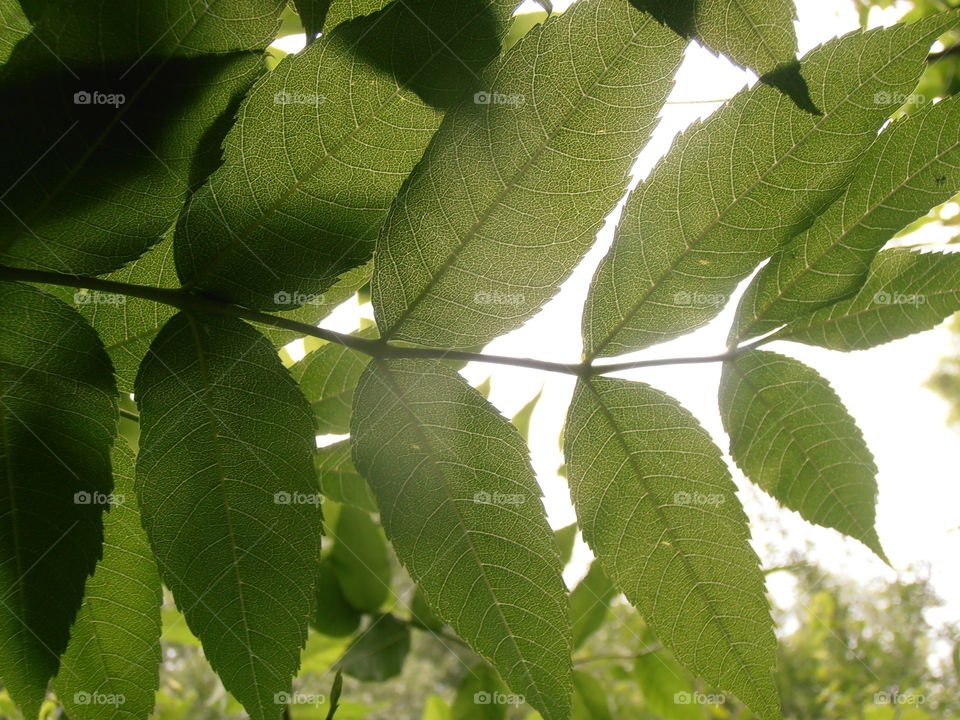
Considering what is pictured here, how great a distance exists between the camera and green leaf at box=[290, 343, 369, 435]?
852 millimetres

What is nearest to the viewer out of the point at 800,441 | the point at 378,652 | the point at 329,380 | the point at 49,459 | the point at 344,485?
the point at 49,459

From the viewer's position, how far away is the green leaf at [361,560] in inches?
48.8

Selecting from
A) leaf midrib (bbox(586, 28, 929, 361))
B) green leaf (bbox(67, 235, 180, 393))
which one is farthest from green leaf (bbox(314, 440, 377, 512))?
leaf midrib (bbox(586, 28, 929, 361))

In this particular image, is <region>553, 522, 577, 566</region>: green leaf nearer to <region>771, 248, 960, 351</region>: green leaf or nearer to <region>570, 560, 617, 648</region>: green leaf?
<region>570, 560, 617, 648</region>: green leaf

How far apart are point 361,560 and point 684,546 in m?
0.73

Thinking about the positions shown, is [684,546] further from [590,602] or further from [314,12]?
[590,602]

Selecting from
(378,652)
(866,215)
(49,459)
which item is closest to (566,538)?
(378,652)

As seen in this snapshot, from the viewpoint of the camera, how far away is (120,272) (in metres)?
0.64

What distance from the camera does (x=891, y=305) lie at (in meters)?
0.76

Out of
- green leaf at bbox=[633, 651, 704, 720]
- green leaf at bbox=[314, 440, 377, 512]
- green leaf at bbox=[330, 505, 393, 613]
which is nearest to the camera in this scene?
green leaf at bbox=[314, 440, 377, 512]

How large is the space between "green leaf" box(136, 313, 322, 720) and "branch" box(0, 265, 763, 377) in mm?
33

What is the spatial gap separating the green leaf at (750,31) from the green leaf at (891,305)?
1.06 feet

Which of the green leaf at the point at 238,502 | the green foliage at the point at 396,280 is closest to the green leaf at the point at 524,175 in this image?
the green foliage at the point at 396,280

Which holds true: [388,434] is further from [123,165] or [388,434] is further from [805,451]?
[805,451]
